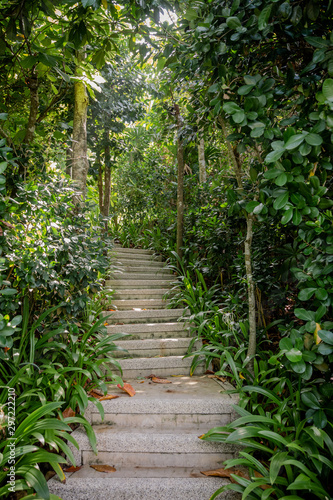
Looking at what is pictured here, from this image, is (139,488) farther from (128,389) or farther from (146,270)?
(146,270)

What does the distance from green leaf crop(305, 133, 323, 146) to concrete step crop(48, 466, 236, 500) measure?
1705 millimetres

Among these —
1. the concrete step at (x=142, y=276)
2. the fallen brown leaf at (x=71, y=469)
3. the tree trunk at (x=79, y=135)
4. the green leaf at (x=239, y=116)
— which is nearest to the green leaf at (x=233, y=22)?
the green leaf at (x=239, y=116)

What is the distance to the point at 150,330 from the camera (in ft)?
9.34

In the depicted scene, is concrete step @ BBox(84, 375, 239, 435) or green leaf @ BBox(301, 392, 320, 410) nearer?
green leaf @ BBox(301, 392, 320, 410)

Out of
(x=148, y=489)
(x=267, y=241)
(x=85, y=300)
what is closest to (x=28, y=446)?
(x=148, y=489)

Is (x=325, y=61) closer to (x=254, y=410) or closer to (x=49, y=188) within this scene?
(x=49, y=188)

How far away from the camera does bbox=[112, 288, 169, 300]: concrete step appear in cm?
357

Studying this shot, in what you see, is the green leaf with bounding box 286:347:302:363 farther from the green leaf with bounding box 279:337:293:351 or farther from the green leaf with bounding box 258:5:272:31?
the green leaf with bounding box 258:5:272:31

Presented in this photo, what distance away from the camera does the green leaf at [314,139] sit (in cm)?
110

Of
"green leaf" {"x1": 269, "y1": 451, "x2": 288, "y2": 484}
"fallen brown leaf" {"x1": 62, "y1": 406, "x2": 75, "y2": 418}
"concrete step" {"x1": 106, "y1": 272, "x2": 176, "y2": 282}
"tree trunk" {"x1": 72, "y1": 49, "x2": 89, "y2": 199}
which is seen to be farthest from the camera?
"concrete step" {"x1": 106, "y1": 272, "x2": 176, "y2": 282}

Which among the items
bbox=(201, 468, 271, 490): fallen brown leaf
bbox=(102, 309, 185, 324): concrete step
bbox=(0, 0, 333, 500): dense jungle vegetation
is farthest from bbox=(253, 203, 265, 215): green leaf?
bbox=(102, 309, 185, 324): concrete step

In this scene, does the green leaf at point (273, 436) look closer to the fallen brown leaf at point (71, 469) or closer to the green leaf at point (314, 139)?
the fallen brown leaf at point (71, 469)

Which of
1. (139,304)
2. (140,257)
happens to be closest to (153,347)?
(139,304)

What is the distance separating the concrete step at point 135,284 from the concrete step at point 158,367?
1384mm
